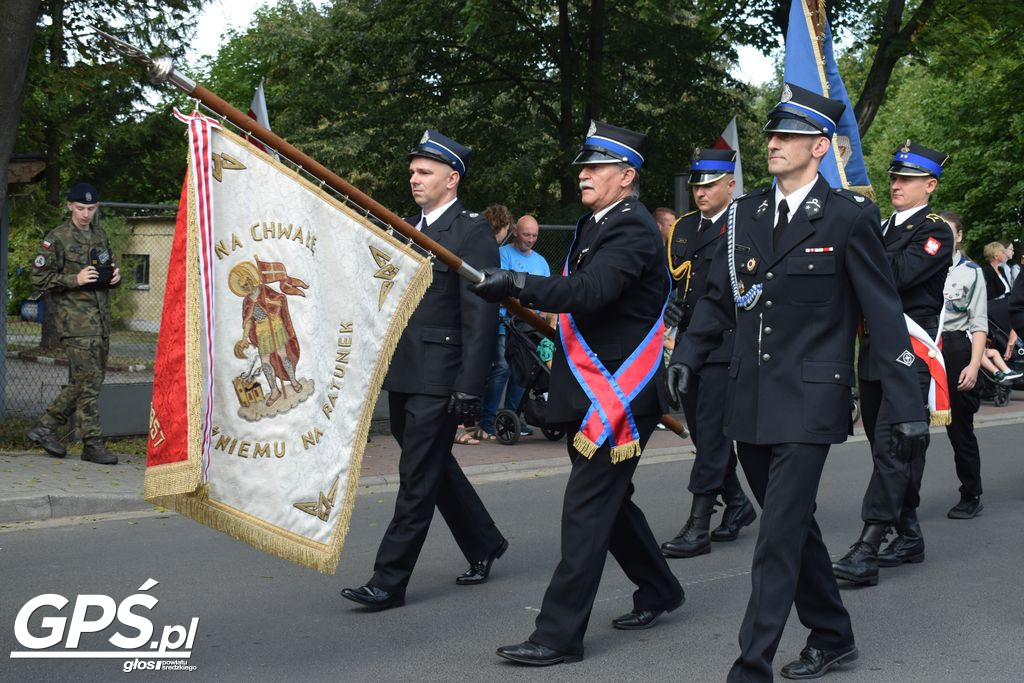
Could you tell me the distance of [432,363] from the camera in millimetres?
6113

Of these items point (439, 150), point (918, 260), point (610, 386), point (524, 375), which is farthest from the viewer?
point (524, 375)

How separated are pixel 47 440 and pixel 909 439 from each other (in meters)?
7.33

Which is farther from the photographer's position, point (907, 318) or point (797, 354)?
point (907, 318)

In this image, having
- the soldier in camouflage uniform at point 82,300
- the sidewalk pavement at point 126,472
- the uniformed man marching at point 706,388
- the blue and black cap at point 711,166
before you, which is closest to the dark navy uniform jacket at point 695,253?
the uniformed man marching at point 706,388

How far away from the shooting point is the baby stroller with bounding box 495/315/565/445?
479 inches

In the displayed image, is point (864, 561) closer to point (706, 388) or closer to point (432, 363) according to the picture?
point (706, 388)

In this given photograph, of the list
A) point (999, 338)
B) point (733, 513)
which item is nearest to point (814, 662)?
point (733, 513)

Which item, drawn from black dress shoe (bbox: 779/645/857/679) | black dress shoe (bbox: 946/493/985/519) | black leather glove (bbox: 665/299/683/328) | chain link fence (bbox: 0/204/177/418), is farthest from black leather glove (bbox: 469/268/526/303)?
chain link fence (bbox: 0/204/177/418)

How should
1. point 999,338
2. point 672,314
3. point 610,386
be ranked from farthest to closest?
point 999,338
point 672,314
point 610,386

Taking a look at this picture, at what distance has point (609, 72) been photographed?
21062mm

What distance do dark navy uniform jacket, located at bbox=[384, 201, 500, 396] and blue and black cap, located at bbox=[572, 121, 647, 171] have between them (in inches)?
34.8

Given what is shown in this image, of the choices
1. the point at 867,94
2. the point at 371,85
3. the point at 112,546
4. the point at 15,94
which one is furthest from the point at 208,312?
the point at 371,85

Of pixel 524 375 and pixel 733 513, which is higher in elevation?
pixel 524 375

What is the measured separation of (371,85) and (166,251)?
11907 mm
